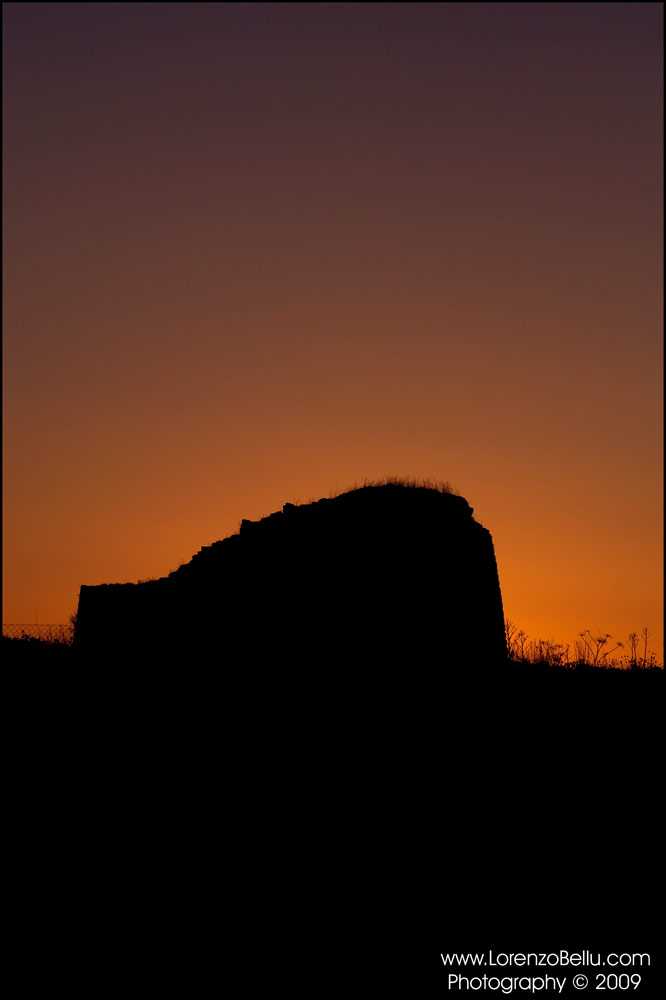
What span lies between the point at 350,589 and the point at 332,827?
415 cm

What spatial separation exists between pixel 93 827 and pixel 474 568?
770 cm

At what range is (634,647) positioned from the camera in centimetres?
1947

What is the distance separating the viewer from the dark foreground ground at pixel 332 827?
11.1 metres

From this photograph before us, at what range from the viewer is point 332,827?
521 inches

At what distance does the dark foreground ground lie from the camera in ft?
36.4

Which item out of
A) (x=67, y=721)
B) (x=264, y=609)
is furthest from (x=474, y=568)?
(x=67, y=721)

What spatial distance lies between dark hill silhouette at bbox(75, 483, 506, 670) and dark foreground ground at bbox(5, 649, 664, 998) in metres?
0.43

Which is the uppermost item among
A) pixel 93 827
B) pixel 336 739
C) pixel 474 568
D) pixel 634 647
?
pixel 474 568

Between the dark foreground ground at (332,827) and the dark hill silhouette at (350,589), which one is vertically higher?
the dark hill silhouette at (350,589)

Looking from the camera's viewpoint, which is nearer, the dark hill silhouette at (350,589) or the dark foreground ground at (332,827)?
the dark foreground ground at (332,827)

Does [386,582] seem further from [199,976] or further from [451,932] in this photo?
[199,976]

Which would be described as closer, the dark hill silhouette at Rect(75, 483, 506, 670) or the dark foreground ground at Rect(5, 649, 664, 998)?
the dark foreground ground at Rect(5, 649, 664, 998)

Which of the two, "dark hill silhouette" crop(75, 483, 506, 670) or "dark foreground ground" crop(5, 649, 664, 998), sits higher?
"dark hill silhouette" crop(75, 483, 506, 670)

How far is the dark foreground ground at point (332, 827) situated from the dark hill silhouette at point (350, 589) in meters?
0.43
